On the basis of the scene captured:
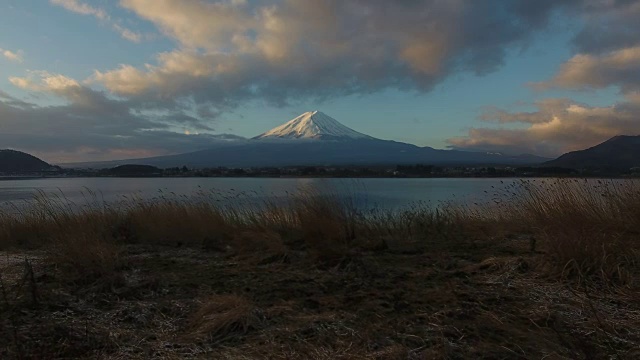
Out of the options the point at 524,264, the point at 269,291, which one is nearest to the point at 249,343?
the point at 269,291

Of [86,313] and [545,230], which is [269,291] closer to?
[86,313]

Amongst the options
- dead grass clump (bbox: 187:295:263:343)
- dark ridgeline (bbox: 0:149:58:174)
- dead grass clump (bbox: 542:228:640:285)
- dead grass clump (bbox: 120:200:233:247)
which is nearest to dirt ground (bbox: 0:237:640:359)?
dead grass clump (bbox: 187:295:263:343)

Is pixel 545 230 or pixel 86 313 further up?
pixel 545 230

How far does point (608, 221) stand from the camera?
5812 mm

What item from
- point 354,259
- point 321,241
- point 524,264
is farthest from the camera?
point 321,241

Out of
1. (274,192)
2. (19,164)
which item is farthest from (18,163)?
(274,192)

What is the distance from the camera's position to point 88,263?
15.4ft

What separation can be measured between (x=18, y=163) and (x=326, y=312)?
34.9m

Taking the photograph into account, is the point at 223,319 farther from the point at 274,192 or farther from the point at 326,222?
the point at 274,192

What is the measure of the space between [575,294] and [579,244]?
2.77 feet

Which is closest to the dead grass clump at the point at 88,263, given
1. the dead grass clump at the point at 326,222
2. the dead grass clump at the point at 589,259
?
the dead grass clump at the point at 326,222

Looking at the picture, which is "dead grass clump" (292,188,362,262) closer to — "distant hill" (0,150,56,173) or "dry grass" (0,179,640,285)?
"dry grass" (0,179,640,285)

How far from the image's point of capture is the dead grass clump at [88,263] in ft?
14.8

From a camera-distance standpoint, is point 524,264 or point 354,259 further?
point 354,259
